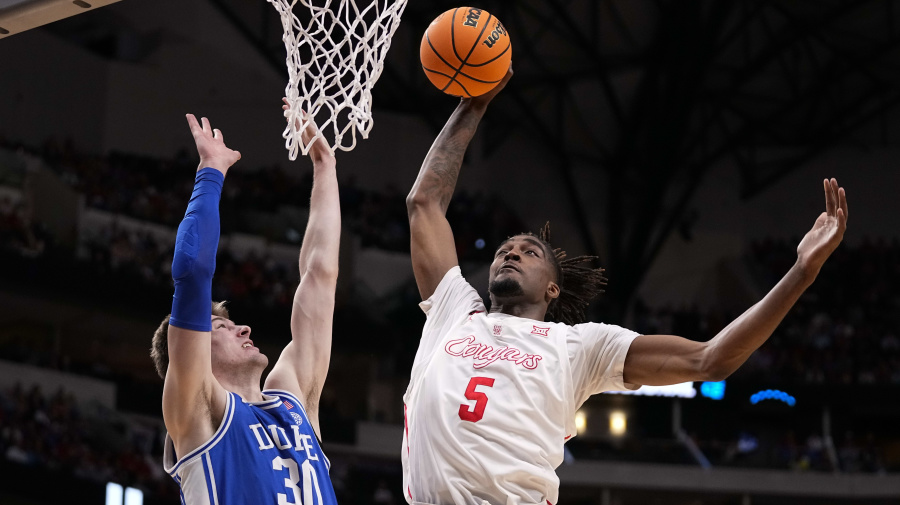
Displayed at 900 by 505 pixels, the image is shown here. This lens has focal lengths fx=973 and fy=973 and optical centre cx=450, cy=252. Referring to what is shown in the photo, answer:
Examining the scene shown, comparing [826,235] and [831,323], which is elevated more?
[831,323]

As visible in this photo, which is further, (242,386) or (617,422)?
(617,422)

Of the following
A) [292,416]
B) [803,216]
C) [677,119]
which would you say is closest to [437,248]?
[292,416]

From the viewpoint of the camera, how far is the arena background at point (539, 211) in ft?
47.8

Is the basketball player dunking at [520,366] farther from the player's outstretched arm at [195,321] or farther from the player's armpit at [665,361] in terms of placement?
the player's outstretched arm at [195,321]

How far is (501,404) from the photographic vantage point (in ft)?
10.9

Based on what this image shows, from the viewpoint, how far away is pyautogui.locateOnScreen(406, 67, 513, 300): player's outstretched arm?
13.0 ft

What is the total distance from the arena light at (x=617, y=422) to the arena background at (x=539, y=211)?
7 cm

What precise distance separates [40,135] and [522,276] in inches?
586

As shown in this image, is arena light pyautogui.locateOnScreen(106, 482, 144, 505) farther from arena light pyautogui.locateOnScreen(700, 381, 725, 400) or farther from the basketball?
arena light pyautogui.locateOnScreen(700, 381, 725, 400)

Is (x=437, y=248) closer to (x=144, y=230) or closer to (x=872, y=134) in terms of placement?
(x=144, y=230)

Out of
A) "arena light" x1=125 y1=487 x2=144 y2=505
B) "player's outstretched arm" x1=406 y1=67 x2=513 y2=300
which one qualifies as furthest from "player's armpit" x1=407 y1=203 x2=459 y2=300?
"arena light" x1=125 y1=487 x2=144 y2=505

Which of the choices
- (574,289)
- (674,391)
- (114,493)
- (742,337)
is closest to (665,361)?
(742,337)

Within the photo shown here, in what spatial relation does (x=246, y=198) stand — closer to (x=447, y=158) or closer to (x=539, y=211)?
(x=539, y=211)

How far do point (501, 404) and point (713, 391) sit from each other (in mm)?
15694
